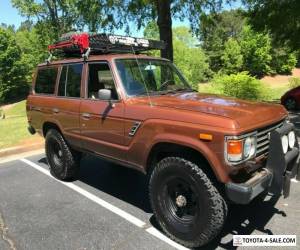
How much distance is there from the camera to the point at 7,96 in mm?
53844

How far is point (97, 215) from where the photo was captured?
5238 millimetres

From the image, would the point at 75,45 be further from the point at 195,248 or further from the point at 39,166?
the point at 195,248

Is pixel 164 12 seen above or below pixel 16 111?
above

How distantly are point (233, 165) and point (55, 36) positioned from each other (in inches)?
1145

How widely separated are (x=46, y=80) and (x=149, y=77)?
2.21 meters

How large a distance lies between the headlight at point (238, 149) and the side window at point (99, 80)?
1.87 metres

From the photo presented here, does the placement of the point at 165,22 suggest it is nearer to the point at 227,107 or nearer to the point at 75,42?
the point at 75,42

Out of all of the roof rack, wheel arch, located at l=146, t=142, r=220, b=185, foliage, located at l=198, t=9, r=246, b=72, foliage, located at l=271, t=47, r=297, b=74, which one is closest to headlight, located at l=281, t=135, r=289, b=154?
wheel arch, located at l=146, t=142, r=220, b=185

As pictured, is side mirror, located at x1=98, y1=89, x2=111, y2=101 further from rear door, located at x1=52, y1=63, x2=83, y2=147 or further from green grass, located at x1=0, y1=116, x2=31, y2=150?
green grass, located at x1=0, y1=116, x2=31, y2=150

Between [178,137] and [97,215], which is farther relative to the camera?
[97,215]

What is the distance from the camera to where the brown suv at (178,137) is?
3.91m

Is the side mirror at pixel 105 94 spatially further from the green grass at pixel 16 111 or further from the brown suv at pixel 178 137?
the green grass at pixel 16 111

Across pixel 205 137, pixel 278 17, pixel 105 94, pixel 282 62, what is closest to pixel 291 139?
pixel 205 137

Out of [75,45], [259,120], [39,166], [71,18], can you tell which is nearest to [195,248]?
[259,120]
